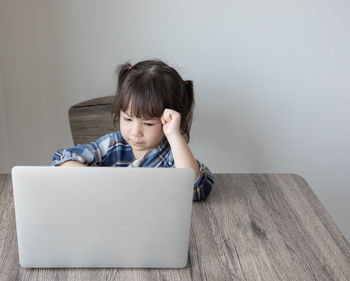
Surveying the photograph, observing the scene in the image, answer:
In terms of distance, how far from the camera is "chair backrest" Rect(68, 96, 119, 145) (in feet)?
5.05

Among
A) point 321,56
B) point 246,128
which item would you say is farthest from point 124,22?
point 321,56

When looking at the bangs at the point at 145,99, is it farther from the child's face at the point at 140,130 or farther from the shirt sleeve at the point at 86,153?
the shirt sleeve at the point at 86,153

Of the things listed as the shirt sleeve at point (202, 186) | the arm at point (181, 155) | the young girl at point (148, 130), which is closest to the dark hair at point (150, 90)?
the young girl at point (148, 130)

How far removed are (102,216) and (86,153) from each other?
1.64ft

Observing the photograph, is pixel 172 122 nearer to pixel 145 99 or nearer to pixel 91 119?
pixel 145 99

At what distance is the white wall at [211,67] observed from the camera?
1685 mm

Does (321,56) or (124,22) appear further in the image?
(321,56)

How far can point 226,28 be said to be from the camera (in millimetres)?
1719

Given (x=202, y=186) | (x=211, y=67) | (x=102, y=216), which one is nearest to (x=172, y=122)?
(x=202, y=186)

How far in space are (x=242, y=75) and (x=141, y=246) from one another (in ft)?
3.58

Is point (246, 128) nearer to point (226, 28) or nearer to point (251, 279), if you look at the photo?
point (226, 28)

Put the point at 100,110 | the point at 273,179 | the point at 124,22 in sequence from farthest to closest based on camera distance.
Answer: the point at 124,22
the point at 100,110
the point at 273,179

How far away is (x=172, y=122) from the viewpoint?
3.92 ft

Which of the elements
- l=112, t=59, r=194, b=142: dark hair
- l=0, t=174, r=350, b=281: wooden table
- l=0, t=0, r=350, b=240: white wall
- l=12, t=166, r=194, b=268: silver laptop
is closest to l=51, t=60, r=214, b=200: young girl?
l=112, t=59, r=194, b=142: dark hair
